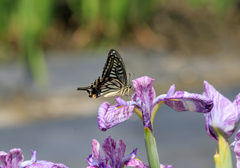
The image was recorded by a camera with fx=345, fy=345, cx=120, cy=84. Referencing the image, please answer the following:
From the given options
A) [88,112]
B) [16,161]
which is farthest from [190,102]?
[88,112]

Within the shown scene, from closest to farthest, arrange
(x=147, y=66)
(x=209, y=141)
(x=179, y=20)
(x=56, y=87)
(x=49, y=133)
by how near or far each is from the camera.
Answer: (x=209, y=141), (x=49, y=133), (x=56, y=87), (x=147, y=66), (x=179, y=20)

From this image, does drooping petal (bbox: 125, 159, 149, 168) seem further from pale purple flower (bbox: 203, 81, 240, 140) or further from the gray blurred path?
the gray blurred path

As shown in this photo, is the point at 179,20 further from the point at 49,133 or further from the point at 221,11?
the point at 49,133

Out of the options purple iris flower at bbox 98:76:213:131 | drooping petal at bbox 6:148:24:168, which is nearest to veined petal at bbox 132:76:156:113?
purple iris flower at bbox 98:76:213:131

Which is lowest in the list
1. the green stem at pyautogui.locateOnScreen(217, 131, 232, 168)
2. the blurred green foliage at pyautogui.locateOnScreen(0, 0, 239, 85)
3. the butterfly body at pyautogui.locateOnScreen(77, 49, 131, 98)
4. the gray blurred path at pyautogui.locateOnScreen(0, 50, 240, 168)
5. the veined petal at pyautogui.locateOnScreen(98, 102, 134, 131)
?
the green stem at pyautogui.locateOnScreen(217, 131, 232, 168)

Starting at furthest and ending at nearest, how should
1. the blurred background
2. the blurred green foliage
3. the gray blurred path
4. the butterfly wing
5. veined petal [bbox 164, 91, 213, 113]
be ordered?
1. the blurred green foliage
2. the blurred background
3. the gray blurred path
4. the butterfly wing
5. veined petal [bbox 164, 91, 213, 113]

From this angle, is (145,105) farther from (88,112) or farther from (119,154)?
(88,112)

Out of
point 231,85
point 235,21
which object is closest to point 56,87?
point 231,85

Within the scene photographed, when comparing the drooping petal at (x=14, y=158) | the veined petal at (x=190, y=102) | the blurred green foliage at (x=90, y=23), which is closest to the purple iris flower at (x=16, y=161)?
the drooping petal at (x=14, y=158)
